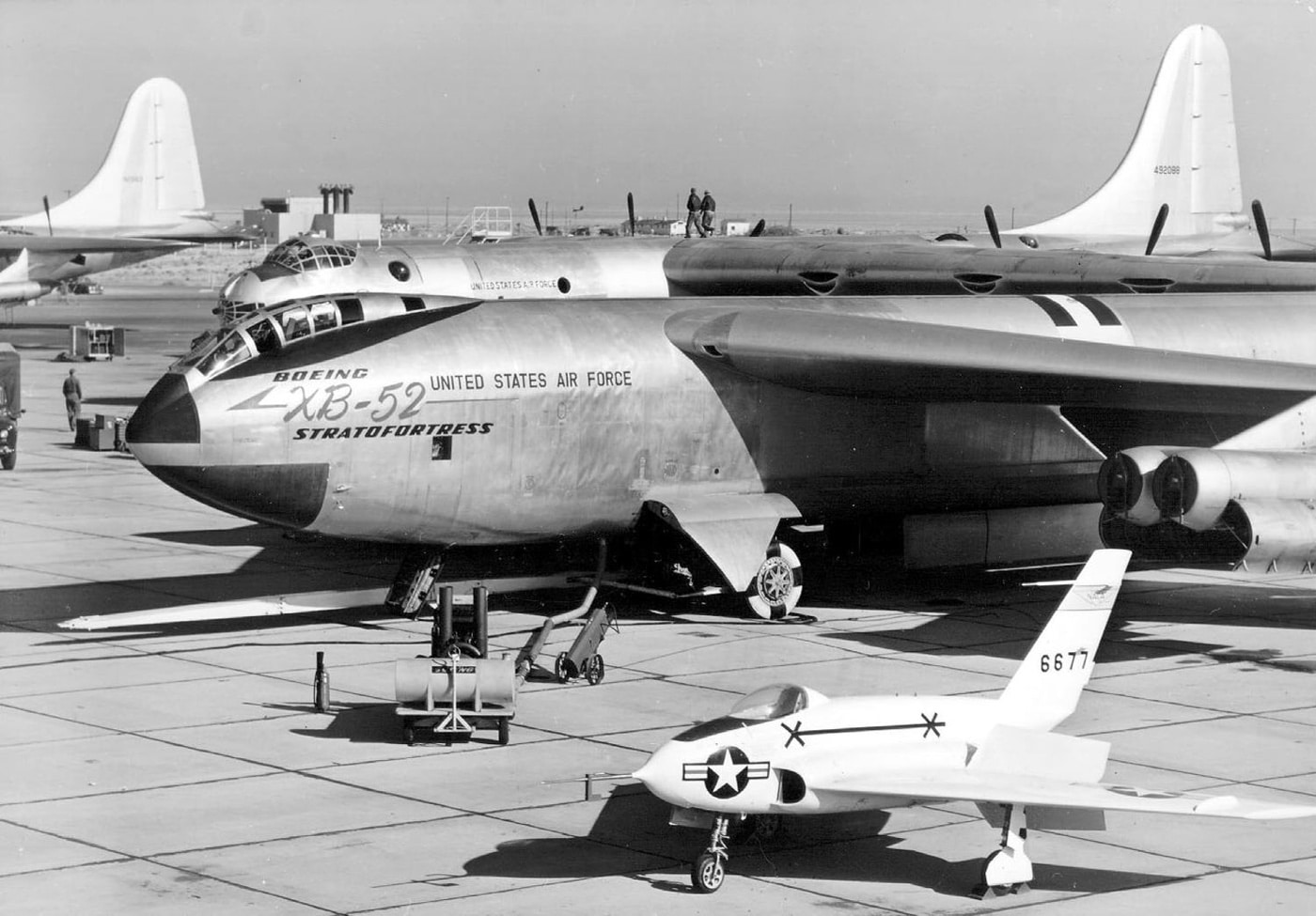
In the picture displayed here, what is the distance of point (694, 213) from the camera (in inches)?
1529

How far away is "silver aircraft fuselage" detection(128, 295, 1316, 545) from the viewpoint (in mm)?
20297

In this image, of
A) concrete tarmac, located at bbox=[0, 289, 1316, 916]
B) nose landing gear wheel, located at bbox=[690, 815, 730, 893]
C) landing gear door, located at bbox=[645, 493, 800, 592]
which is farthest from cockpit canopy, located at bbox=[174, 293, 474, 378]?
nose landing gear wheel, located at bbox=[690, 815, 730, 893]

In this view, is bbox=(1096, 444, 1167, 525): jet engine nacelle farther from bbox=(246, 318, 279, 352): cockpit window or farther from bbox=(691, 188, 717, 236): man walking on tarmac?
bbox=(691, 188, 717, 236): man walking on tarmac

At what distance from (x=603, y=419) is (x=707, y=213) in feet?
54.8

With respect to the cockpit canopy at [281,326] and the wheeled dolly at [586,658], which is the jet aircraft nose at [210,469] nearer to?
the cockpit canopy at [281,326]

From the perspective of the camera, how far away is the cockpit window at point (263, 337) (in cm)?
2053

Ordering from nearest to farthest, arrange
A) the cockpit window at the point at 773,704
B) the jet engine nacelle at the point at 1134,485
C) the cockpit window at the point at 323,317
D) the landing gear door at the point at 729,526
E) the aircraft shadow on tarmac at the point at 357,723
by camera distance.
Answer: the cockpit window at the point at 773,704 < the aircraft shadow on tarmac at the point at 357,723 < the cockpit window at the point at 323,317 < the jet engine nacelle at the point at 1134,485 < the landing gear door at the point at 729,526

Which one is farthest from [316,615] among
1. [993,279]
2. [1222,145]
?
[1222,145]

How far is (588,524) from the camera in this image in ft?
74.0

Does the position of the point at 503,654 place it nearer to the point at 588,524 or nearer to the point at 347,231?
the point at 588,524

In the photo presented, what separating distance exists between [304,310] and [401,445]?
1.87m

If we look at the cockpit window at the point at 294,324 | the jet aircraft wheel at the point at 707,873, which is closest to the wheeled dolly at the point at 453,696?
the jet aircraft wheel at the point at 707,873

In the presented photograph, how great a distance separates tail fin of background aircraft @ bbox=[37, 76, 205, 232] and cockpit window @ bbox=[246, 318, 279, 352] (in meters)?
65.7

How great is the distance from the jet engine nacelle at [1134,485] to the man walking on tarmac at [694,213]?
56.4 feet
